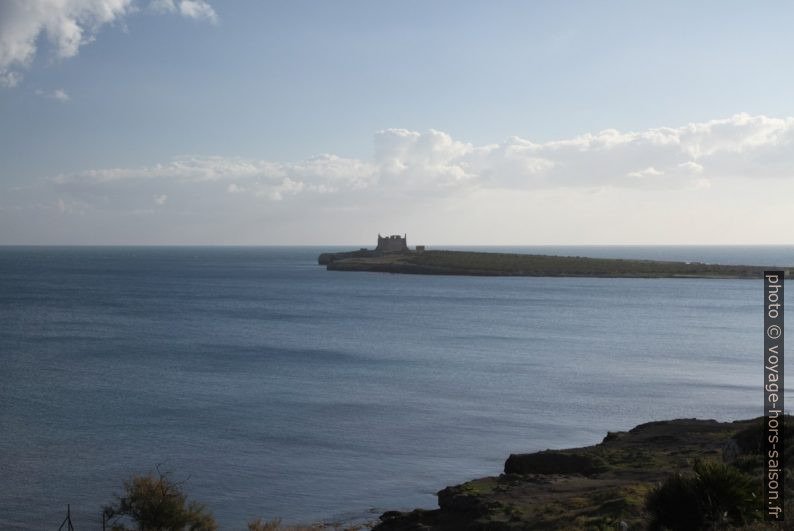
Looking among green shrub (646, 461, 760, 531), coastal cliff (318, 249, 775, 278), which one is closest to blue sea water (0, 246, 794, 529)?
green shrub (646, 461, 760, 531)

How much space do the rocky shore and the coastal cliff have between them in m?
119

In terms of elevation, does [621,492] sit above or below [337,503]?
above

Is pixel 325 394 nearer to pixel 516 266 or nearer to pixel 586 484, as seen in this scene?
pixel 586 484

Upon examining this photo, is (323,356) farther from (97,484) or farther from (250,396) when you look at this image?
(97,484)

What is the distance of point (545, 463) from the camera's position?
19.6 m

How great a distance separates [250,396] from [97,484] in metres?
12.4

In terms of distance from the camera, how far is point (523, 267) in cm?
14738

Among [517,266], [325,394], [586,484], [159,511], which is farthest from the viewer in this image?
[517,266]

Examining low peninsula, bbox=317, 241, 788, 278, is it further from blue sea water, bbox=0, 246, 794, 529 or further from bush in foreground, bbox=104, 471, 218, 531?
bush in foreground, bbox=104, 471, 218, 531

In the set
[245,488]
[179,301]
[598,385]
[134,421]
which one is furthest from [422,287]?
[245,488]

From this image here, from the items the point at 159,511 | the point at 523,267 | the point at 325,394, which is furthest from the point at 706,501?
the point at 523,267

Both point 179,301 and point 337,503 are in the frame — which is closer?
point 337,503

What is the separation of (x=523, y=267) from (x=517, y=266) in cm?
131

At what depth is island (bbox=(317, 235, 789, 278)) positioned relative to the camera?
5404 inches
